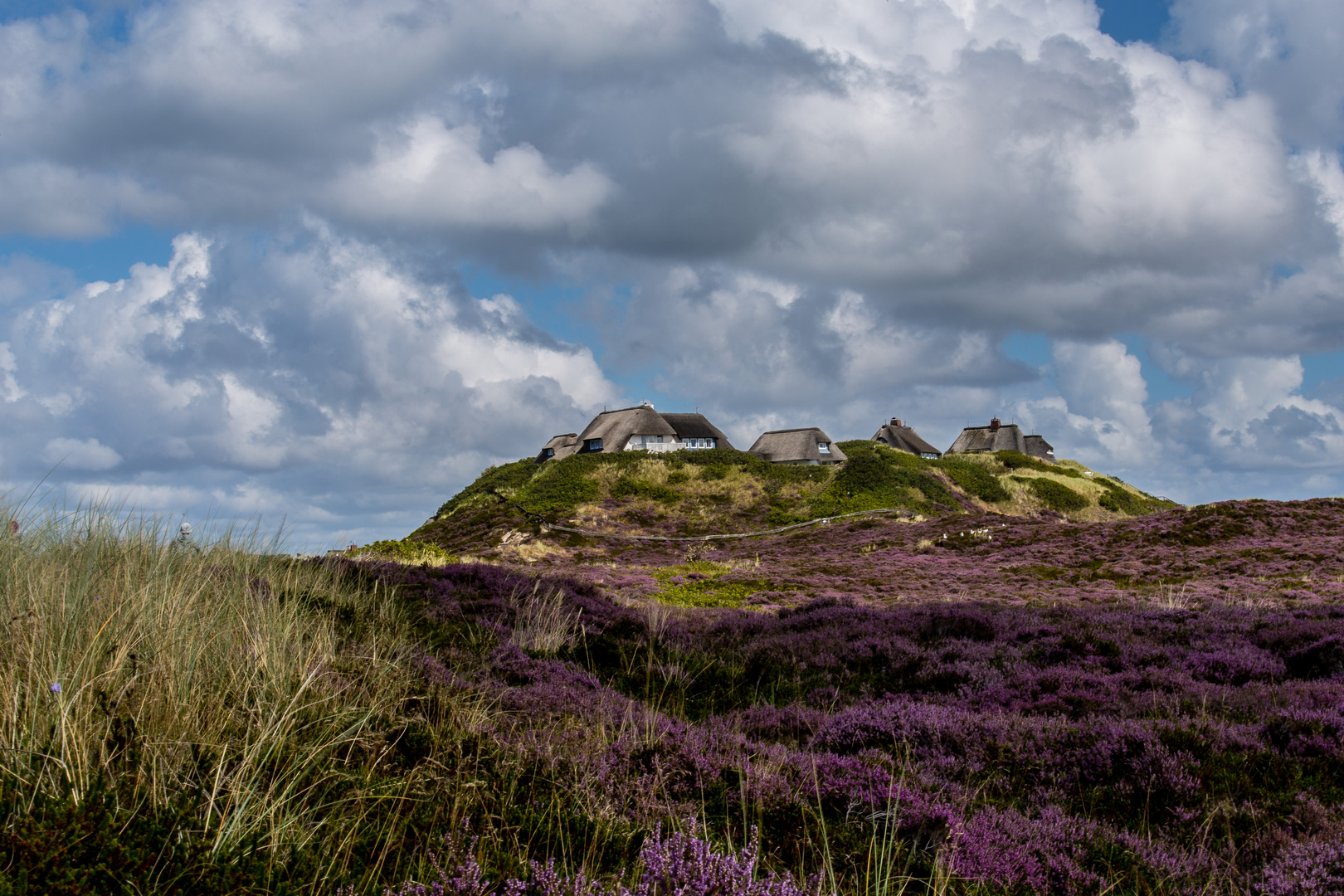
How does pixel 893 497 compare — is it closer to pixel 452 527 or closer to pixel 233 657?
pixel 452 527

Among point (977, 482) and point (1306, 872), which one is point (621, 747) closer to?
point (1306, 872)

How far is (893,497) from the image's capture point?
45031 millimetres

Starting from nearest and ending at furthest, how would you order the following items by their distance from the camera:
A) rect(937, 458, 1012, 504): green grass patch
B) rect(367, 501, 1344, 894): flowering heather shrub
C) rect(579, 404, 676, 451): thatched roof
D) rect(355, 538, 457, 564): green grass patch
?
rect(367, 501, 1344, 894): flowering heather shrub → rect(355, 538, 457, 564): green grass patch → rect(937, 458, 1012, 504): green grass patch → rect(579, 404, 676, 451): thatched roof

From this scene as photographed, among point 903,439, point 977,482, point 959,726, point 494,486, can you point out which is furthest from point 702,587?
point 903,439

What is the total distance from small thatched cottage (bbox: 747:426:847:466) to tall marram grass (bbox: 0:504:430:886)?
6361 cm

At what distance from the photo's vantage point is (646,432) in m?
68.9

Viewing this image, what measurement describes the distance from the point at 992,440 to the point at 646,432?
134 feet

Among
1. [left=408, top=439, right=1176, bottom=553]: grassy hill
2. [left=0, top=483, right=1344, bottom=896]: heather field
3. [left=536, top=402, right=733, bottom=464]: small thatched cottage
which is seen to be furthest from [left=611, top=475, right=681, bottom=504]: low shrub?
[left=0, top=483, right=1344, bottom=896]: heather field

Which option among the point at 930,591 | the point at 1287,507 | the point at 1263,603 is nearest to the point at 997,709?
the point at 1263,603

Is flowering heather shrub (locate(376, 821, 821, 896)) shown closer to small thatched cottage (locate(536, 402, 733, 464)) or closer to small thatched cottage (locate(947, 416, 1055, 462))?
small thatched cottage (locate(536, 402, 733, 464))

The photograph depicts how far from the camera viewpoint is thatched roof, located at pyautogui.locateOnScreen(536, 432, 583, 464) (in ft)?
259

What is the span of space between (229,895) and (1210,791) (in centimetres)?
571

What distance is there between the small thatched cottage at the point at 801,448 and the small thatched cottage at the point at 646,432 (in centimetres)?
423

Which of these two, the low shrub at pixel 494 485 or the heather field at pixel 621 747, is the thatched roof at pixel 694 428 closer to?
the low shrub at pixel 494 485
